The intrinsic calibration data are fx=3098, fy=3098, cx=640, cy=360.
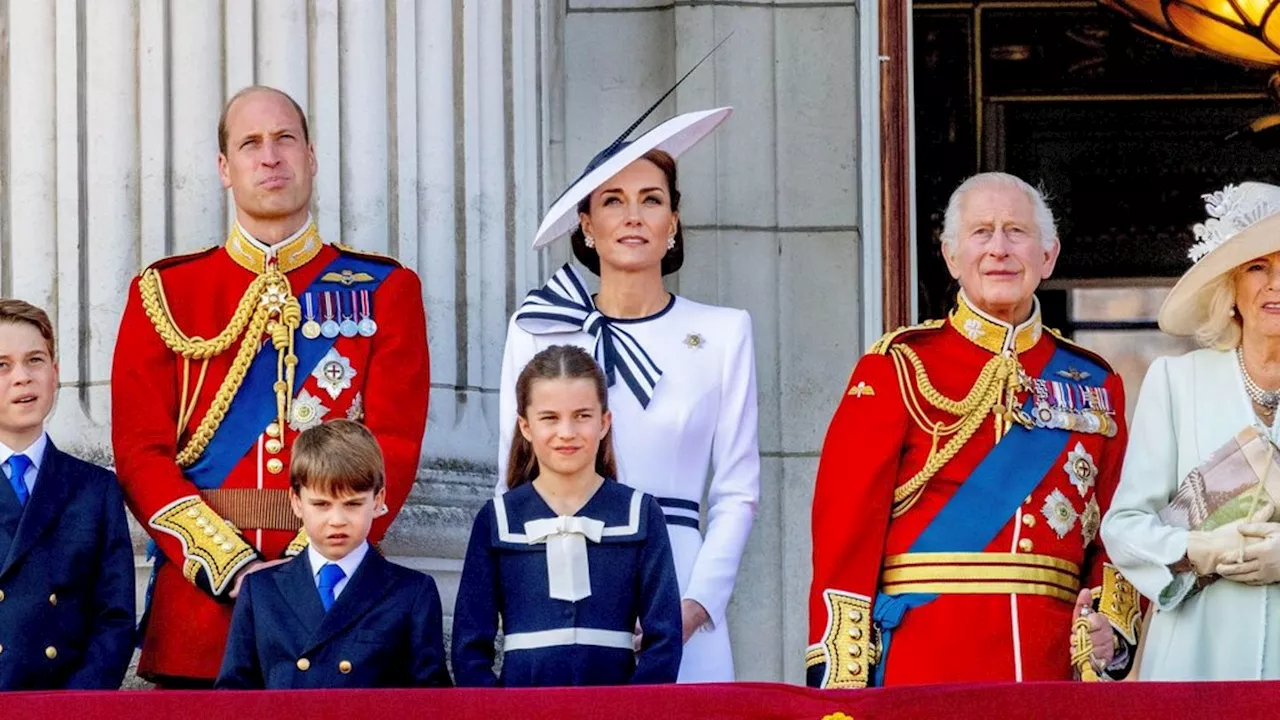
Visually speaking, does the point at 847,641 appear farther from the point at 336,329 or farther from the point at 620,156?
the point at 336,329

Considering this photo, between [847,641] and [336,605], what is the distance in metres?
1.01

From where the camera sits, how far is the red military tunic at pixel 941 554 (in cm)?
609

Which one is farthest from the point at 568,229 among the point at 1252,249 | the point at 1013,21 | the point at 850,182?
the point at 1013,21

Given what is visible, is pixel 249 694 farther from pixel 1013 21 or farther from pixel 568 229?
pixel 1013 21

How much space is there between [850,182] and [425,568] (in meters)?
2.08

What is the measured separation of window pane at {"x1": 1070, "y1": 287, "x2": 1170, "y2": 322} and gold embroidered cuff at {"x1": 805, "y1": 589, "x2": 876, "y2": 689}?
467 centimetres

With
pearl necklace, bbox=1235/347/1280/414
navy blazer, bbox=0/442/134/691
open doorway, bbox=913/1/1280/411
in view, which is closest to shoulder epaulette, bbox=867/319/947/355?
pearl necklace, bbox=1235/347/1280/414

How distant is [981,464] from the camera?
6.24m

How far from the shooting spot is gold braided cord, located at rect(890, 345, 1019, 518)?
20.4 feet

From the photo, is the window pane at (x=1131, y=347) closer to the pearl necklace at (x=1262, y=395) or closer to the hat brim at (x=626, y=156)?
the hat brim at (x=626, y=156)

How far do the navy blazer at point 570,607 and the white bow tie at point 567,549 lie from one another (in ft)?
0.04

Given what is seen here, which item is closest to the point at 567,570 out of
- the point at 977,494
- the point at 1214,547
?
the point at 977,494

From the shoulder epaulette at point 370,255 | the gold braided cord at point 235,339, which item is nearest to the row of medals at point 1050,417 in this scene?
the shoulder epaulette at point 370,255

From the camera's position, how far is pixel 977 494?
244 inches
